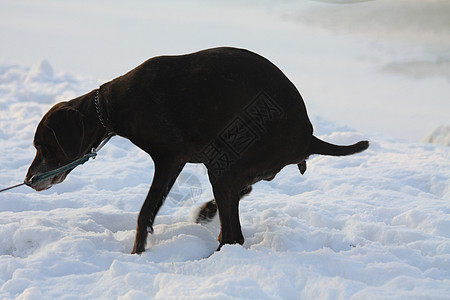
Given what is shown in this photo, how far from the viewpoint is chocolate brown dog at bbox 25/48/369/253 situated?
345 centimetres

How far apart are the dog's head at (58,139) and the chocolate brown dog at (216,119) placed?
290 mm

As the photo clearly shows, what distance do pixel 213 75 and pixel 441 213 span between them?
2.66 meters

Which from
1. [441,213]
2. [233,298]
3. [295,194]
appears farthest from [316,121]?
[233,298]

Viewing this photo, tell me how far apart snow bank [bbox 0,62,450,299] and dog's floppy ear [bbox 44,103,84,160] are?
0.59 metres

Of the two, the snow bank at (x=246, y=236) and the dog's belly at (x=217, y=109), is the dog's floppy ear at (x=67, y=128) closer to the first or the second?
the dog's belly at (x=217, y=109)

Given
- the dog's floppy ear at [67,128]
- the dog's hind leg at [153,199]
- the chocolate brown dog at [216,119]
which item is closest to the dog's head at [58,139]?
the dog's floppy ear at [67,128]

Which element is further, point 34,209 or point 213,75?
point 34,209

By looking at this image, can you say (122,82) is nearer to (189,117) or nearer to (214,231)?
(189,117)

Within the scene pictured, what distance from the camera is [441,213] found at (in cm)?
484

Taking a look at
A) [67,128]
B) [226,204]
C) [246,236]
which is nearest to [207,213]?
[246,236]

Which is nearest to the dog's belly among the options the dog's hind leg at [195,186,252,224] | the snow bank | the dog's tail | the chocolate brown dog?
the chocolate brown dog

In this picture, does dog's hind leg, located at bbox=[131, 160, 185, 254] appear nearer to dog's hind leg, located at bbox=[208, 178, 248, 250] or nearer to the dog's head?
dog's hind leg, located at bbox=[208, 178, 248, 250]

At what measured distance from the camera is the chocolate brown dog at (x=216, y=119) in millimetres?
3451

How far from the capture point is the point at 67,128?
3750 millimetres
